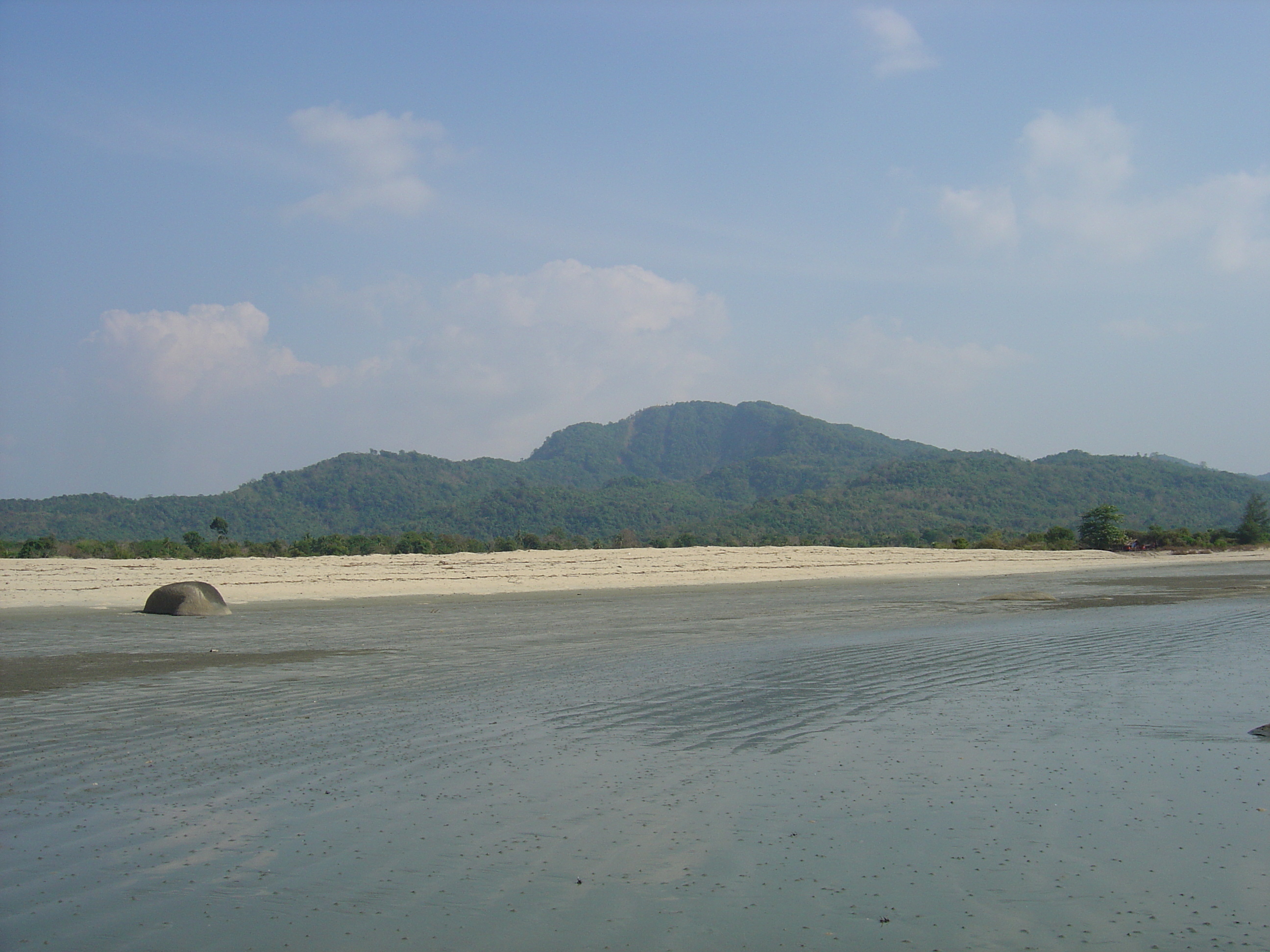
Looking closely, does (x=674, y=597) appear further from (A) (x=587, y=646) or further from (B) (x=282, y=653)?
(B) (x=282, y=653)

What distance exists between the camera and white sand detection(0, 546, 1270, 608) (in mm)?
30000

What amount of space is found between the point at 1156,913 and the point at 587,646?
13.1m

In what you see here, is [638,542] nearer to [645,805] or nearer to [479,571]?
[479,571]

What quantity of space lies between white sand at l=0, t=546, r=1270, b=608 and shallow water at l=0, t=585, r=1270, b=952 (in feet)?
53.9

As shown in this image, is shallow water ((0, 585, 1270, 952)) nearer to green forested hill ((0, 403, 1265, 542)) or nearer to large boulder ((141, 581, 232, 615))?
large boulder ((141, 581, 232, 615))

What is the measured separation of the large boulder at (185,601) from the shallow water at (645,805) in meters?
9.66

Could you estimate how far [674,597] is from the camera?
103 feet

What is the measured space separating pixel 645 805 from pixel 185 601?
19677 millimetres

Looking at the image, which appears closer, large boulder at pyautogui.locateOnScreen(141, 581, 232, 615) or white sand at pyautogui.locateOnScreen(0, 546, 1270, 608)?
large boulder at pyautogui.locateOnScreen(141, 581, 232, 615)

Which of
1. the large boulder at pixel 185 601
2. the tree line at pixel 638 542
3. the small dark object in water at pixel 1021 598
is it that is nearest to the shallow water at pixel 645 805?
the large boulder at pixel 185 601

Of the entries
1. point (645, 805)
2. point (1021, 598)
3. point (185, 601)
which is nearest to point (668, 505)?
point (1021, 598)

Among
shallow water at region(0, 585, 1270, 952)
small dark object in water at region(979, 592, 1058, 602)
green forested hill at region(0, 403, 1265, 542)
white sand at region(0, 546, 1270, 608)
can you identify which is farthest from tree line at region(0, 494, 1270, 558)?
shallow water at region(0, 585, 1270, 952)

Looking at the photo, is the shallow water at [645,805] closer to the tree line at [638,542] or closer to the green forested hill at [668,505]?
the tree line at [638,542]

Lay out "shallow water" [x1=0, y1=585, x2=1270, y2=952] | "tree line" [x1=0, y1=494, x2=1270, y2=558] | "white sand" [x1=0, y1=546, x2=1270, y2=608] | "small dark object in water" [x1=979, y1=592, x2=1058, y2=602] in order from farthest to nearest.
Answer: "tree line" [x1=0, y1=494, x2=1270, y2=558] → "white sand" [x1=0, y1=546, x2=1270, y2=608] → "small dark object in water" [x1=979, y1=592, x2=1058, y2=602] → "shallow water" [x1=0, y1=585, x2=1270, y2=952]
